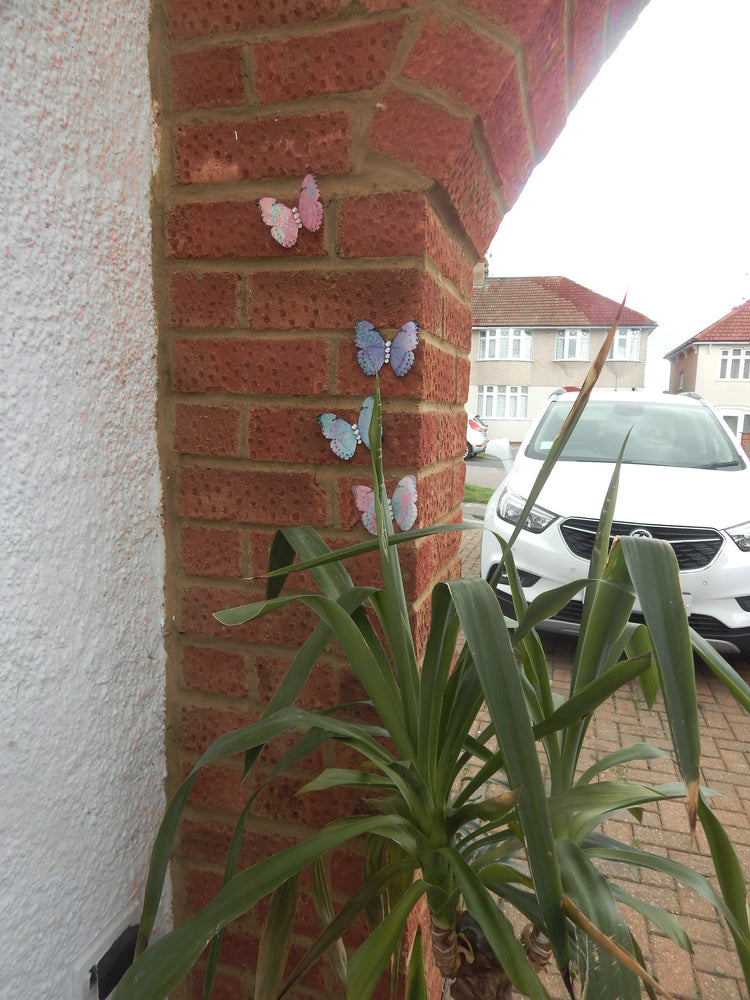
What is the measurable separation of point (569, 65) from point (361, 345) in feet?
1.88

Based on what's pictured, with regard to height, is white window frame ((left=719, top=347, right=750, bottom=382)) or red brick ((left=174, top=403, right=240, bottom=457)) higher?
white window frame ((left=719, top=347, right=750, bottom=382))

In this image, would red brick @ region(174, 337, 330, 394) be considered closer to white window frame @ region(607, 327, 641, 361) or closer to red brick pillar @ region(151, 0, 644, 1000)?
red brick pillar @ region(151, 0, 644, 1000)

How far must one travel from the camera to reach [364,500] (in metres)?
1.08

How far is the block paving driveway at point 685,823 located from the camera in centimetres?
184

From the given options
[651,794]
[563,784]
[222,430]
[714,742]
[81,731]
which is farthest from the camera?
[714,742]

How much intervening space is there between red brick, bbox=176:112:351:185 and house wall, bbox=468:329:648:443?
Result: 26.8 m

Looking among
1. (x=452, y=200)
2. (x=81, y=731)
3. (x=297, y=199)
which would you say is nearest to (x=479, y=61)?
(x=452, y=200)

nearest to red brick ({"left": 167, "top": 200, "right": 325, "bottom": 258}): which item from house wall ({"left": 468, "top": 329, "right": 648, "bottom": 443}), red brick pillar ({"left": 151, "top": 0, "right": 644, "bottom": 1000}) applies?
red brick pillar ({"left": 151, "top": 0, "right": 644, "bottom": 1000})

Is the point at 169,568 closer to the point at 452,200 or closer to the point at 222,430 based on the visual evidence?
the point at 222,430

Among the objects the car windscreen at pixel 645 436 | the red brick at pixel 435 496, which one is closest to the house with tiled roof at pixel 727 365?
the car windscreen at pixel 645 436

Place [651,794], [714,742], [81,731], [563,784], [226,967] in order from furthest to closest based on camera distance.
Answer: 1. [714,742]
2. [226,967]
3. [81,731]
4. [563,784]
5. [651,794]

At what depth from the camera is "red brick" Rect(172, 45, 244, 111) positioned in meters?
1.04

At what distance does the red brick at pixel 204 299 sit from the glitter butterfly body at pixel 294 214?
10cm

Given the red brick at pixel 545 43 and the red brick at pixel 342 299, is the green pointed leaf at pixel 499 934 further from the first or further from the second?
the red brick at pixel 545 43
